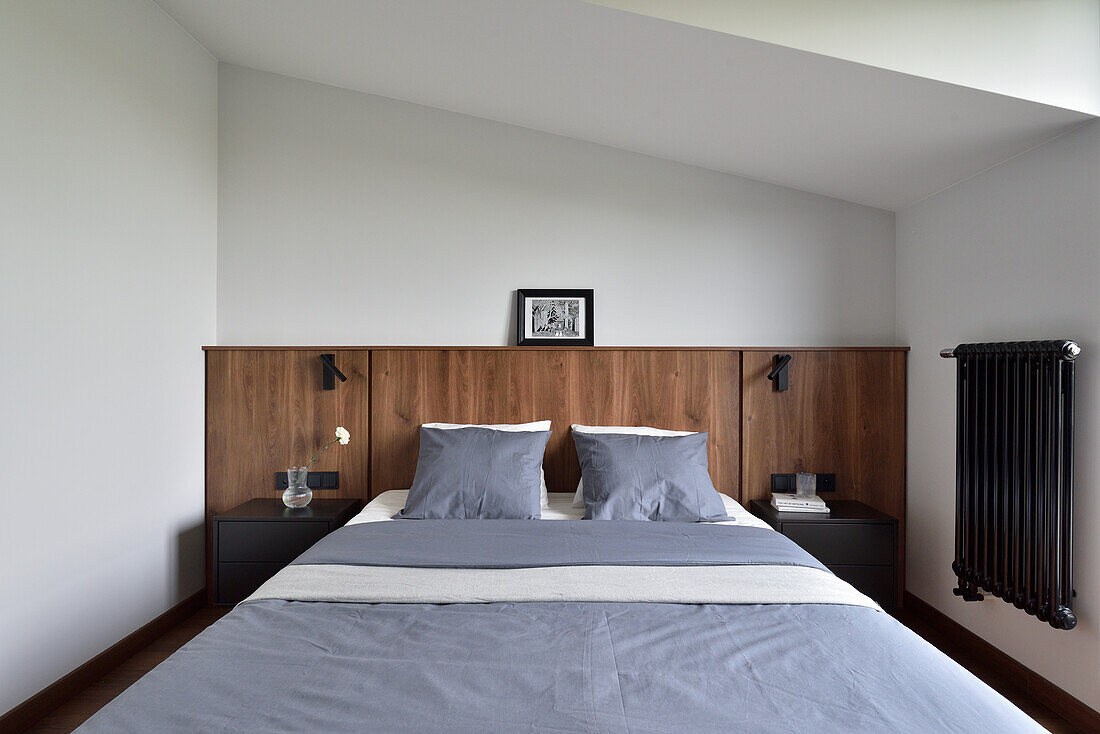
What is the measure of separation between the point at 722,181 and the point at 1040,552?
207cm

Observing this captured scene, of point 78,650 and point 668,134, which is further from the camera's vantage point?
point 668,134

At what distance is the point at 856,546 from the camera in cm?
288

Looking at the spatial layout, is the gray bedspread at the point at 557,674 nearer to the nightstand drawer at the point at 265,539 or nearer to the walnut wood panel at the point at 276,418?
the nightstand drawer at the point at 265,539

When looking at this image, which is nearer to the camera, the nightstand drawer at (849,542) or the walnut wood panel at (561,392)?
the nightstand drawer at (849,542)

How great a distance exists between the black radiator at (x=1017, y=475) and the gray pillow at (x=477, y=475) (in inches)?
67.5

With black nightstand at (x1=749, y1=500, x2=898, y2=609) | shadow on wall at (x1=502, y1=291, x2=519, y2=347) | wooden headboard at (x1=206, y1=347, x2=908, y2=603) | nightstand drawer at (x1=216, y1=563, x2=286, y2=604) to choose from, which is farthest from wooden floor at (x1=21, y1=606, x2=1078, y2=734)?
shadow on wall at (x1=502, y1=291, x2=519, y2=347)

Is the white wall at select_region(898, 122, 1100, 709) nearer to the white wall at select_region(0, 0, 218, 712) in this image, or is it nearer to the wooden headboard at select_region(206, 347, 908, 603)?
the wooden headboard at select_region(206, 347, 908, 603)

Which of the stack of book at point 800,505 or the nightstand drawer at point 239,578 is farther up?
the stack of book at point 800,505

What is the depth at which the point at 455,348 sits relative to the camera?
3223 millimetres

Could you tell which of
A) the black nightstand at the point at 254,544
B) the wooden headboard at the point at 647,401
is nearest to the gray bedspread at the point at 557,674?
the black nightstand at the point at 254,544

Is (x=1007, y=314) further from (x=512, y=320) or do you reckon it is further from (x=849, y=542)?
(x=512, y=320)

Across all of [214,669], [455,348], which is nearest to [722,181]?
[455,348]

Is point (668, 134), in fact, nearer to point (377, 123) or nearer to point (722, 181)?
point (722, 181)

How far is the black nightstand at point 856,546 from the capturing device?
2.88 metres
